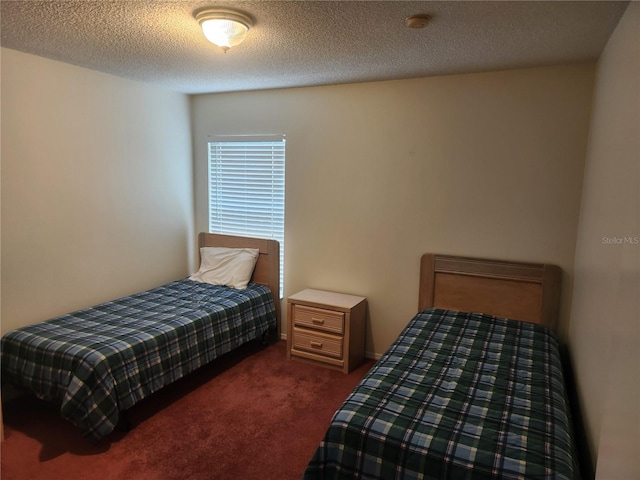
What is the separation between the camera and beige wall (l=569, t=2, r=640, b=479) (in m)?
1.12

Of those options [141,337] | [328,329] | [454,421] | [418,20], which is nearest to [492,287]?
[328,329]

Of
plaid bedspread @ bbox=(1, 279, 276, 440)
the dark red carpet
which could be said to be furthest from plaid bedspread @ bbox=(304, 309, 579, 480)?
plaid bedspread @ bbox=(1, 279, 276, 440)

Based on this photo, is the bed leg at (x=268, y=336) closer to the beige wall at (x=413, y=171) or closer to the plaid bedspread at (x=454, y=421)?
the beige wall at (x=413, y=171)

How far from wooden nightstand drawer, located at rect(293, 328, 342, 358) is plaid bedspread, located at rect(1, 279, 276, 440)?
1.34 ft

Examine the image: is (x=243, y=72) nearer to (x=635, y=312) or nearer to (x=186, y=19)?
(x=186, y=19)

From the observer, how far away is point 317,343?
3316 millimetres

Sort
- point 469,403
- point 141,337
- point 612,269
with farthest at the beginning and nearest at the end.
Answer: point 141,337, point 469,403, point 612,269

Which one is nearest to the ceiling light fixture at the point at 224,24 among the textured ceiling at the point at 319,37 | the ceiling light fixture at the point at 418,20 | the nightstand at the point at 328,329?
the textured ceiling at the point at 319,37

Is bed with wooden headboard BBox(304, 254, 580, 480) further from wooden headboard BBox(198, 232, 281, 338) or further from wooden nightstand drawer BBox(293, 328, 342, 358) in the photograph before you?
wooden headboard BBox(198, 232, 281, 338)

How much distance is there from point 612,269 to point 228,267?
2.93 metres

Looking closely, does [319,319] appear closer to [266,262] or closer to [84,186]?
[266,262]

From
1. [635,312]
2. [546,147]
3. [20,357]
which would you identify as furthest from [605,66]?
[20,357]

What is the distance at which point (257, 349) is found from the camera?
371 cm

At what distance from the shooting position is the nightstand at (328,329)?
3.22 meters
